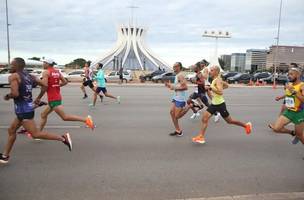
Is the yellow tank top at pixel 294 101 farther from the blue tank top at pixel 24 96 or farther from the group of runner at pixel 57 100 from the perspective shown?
the blue tank top at pixel 24 96

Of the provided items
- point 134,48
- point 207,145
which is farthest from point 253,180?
point 134,48

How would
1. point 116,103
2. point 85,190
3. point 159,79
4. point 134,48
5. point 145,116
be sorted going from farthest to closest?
point 134,48, point 159,79, point 116,103, point 145,116, point 85,190

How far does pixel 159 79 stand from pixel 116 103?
80.7 ft

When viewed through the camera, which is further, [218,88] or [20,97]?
[218,88]

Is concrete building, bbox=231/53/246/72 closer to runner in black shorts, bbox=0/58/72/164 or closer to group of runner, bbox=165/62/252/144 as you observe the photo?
group of runner, bbox=165/62/252/144

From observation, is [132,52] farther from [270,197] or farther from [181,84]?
[270,197]

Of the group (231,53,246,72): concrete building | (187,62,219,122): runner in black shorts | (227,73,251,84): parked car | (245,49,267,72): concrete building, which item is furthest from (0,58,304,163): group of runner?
(231,53,246,72): concrete building

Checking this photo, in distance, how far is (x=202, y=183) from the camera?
480 cm

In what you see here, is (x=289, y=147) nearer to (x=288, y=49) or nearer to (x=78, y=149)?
(x=78, y=149)

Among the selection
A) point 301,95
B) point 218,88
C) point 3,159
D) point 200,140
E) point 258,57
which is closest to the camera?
point 3,159

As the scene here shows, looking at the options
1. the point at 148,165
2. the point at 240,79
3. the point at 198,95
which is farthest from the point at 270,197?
the point at 240,79

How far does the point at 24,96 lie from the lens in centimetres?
523

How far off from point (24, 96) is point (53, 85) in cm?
148

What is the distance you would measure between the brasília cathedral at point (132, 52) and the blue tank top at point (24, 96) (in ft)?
261
